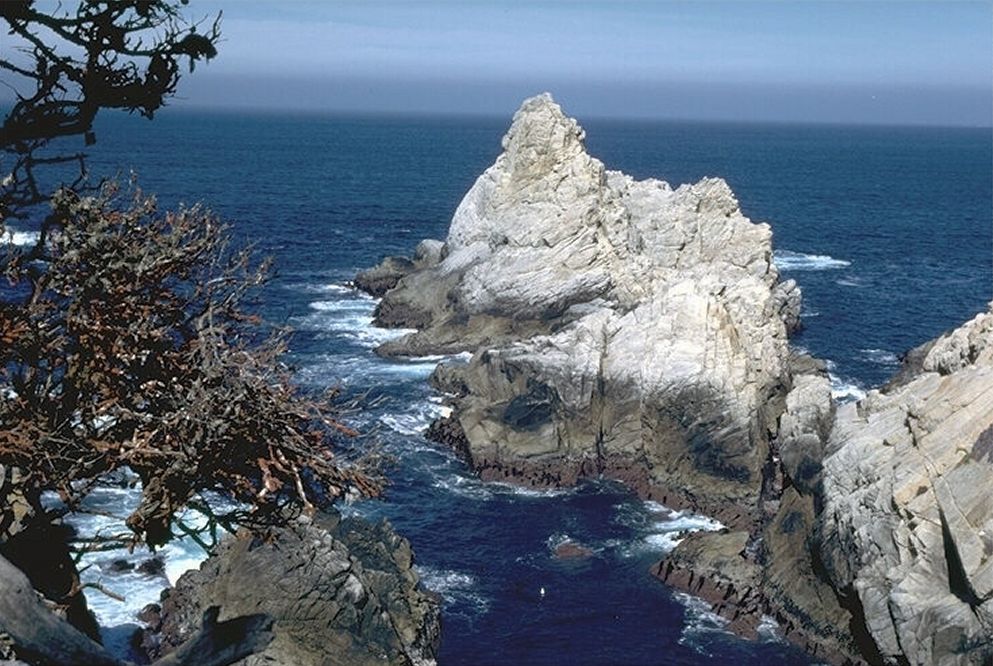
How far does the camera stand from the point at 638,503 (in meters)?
58.1

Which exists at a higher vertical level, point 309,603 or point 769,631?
point 309,603

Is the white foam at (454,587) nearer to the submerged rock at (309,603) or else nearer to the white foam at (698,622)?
the submerged rock at (309,603)

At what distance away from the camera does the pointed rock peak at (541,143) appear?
8850cm

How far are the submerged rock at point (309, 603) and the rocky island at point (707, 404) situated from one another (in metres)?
14.6

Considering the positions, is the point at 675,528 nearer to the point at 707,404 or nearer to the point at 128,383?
the point at 707,404

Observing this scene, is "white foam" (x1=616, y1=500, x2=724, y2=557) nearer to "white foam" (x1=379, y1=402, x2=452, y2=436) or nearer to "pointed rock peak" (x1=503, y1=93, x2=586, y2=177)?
"white foam" (x1=379, y1=402, x2=452, y2=436)

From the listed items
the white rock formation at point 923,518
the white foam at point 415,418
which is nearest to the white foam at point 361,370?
the white foam at point 415,418

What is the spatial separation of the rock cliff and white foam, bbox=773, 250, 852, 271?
36.0 meters

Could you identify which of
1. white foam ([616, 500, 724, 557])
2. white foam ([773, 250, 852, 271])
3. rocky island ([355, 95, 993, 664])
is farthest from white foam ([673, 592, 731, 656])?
white foam ([773, 250, 852, 271])

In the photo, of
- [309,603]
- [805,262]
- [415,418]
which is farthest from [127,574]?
[805,262]

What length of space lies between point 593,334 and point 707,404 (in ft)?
28.3

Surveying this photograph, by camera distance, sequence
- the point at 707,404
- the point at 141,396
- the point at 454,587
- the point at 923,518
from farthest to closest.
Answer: the point at 707,404
the point at 454,587
the point at 923,518
the point at 141,396

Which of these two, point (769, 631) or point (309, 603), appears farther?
point (769, 631)

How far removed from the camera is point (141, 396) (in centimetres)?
1002
